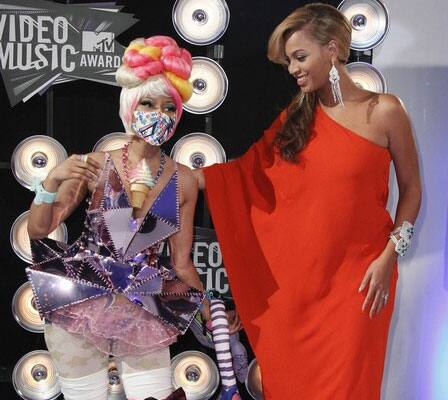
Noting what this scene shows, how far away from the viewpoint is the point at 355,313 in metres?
3.01

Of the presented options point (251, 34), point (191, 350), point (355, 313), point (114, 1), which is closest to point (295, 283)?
point (355, 313)

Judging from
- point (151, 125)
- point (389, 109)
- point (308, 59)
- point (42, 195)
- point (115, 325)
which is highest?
point (308, 59)

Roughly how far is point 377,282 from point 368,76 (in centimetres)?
96

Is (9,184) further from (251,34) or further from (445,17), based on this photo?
(445,17)

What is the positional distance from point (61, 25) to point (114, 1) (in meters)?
0.25

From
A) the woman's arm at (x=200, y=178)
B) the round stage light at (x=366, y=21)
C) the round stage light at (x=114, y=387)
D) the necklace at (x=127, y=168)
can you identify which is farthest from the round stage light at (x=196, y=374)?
the round stage light at (x=366, y=21)

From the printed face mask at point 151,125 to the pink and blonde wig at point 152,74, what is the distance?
1.4 inches

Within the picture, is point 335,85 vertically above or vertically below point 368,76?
below

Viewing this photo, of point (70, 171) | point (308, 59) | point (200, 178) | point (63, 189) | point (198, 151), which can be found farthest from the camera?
point (198, 151)

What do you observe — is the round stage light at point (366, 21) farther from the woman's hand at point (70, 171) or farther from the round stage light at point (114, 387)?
the round stage light at point (114, 387)

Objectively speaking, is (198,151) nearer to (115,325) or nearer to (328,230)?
(328,230)

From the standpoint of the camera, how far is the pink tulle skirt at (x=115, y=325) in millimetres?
2750

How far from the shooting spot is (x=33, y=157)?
3.36m

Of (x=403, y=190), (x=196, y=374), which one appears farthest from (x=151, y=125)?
(x=196, y=374)
